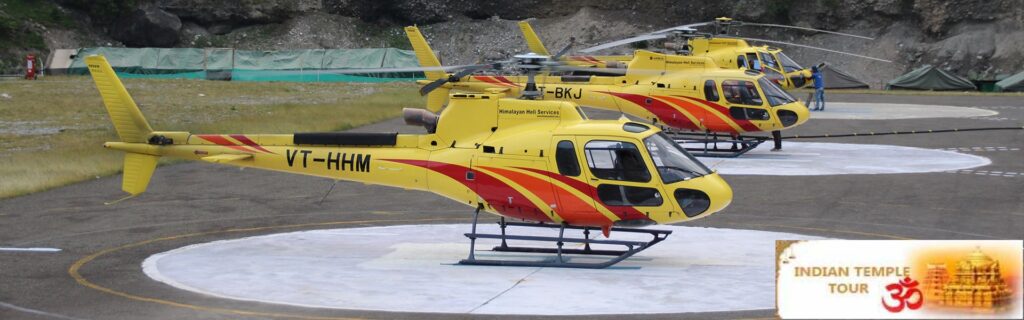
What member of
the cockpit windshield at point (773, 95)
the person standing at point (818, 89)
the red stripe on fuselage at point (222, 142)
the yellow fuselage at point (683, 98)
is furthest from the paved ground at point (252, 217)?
the person standing at point (818, 89)

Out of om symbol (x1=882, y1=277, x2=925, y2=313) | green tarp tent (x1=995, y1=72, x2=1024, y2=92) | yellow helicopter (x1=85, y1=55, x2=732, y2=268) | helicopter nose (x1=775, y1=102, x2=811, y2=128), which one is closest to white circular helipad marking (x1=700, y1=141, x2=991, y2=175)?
helicopter nose (x1=775, y1=102, x2=811, y2=128)

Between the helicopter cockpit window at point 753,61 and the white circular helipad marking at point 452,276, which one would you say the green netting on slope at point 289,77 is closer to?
the helicopter cockpit window at point 753,61

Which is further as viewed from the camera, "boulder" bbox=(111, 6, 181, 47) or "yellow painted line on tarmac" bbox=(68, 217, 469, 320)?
"boulder" bbox=(111, 6, 181, 47)

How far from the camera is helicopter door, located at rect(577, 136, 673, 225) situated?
18.7 m

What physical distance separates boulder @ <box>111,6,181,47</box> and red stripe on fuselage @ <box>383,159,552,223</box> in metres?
68.6

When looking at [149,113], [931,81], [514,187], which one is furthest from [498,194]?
[931,81]

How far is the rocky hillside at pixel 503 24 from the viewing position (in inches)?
2945

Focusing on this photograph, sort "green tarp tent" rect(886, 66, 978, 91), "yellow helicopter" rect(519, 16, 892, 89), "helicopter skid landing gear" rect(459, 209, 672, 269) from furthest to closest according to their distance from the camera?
1. "green tarp tent" rect(886, 66, 978, 91)
2. "yellow helicopter" rect(519, 16, 892, 89)
3. "helicopter skid landing gear" rect(459, 209, 672, 269)

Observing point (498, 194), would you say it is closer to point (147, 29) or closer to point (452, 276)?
point (452, 276)

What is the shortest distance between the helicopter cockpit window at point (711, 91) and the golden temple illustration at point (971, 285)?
25.2 m

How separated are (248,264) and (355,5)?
7144cm

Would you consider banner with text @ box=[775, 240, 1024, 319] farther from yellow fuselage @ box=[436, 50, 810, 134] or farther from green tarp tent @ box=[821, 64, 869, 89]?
green tarp tent @ box=[821, 64, 869, 89]

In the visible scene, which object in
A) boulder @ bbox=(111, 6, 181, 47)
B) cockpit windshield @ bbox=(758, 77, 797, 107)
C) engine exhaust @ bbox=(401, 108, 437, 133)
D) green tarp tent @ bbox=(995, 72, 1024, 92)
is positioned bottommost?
engine exhaust @ bbox=(401, 108, 437, 133)

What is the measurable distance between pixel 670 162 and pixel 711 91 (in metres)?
15.6
